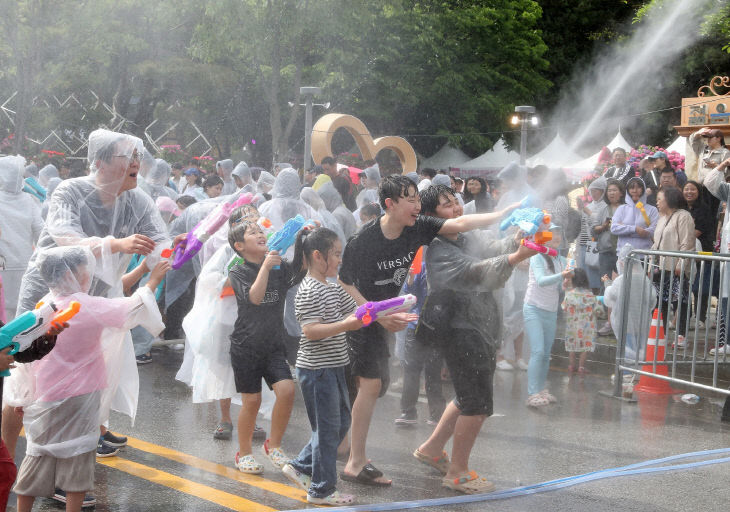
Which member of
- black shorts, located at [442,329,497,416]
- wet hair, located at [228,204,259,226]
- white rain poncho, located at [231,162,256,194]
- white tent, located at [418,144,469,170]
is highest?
white tent, located at [418,144,469,170]

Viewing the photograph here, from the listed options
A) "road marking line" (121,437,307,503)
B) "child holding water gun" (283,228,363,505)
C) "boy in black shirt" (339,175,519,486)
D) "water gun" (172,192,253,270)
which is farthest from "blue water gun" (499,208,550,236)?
"road marking line" (121,437,307,503)

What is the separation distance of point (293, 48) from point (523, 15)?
836 cm

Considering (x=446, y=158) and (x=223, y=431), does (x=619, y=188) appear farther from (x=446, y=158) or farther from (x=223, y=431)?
(x=446, y=158)

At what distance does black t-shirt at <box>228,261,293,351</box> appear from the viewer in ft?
18.6

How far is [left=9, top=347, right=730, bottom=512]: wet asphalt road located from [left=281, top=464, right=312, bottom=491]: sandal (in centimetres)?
6

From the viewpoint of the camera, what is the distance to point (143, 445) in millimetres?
6090

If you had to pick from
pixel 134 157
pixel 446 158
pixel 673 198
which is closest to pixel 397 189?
pixel 134 157

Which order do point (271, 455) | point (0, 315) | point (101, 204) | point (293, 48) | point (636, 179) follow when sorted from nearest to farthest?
point (0, 315)
point (101, 204)
point (271, 455)
point (636, 179)
point (293, 48)

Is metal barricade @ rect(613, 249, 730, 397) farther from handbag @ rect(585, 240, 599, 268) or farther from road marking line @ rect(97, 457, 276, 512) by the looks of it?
road marking line @ rect(97, 457, 276, 512)

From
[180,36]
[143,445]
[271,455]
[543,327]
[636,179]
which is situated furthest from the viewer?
[180,36]

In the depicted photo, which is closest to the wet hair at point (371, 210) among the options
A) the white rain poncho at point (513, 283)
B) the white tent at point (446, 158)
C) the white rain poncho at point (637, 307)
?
the white rain poncho at point (513, 283)

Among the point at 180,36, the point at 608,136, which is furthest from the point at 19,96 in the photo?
the point at 608,136

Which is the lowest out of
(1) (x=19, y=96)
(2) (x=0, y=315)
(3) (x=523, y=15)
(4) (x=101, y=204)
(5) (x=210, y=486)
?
(5) (x=210, y=486)

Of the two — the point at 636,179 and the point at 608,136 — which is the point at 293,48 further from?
the point at 636,179
